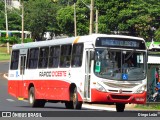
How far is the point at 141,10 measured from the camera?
289 feet

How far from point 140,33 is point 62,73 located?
62875mm

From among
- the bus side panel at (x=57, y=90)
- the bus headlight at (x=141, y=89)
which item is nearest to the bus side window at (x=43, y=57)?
the bus side panel at (x=57, y=90)

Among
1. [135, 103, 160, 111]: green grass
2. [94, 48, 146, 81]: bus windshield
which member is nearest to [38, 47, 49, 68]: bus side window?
[94, 48, 146, 81]: bus windshield

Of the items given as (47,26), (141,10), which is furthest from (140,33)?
(47,26)

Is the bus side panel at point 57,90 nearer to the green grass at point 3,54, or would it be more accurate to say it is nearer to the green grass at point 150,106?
the green grass at point 150,106

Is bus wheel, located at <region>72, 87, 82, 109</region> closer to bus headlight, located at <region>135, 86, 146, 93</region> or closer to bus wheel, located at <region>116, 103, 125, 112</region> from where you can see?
bus wheel, located at <region>116, 103, 125, 112</region>

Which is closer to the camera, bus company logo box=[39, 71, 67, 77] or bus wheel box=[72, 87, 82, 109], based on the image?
bus wheel box=[72, 87, 82, 109]

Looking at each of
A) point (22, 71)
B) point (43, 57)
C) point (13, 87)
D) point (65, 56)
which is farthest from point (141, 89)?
point (13, 87)

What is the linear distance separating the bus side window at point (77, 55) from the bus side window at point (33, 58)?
3.99 metres

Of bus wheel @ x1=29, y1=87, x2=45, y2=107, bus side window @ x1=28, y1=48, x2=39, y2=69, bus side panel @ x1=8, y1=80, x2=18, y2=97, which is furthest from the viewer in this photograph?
bus side panel @ x1=8, y1=80, x2=18, y2=97

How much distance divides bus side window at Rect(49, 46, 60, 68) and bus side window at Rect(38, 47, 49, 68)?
472 mm

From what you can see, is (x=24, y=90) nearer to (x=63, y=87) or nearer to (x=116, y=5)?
(x=63, y=87)

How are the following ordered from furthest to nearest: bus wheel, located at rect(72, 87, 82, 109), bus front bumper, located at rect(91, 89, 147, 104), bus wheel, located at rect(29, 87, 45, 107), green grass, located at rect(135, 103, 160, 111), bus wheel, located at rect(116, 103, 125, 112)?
green grass, located at rect(135, 103, 160, 111) < bus wheel, located at rect(29, 87, 45, 107) < bus wheel, located at rect(116, 103, 125, 112) < bus wheel, located at rect(72, 87, 82, 109) < bus front bumper, located at rect(91, 89, 147, 104)

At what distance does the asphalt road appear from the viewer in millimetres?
25344
